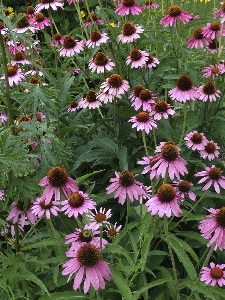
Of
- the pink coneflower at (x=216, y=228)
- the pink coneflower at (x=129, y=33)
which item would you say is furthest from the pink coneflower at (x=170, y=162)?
the pink coneflower at (x=129, y=33)

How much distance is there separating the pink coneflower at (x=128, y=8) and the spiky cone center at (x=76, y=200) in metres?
1.17

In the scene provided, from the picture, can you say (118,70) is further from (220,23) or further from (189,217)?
(189,217)

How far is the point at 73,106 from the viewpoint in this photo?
85.5 inches

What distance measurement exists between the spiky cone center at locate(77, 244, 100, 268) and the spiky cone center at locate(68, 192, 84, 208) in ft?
0.63

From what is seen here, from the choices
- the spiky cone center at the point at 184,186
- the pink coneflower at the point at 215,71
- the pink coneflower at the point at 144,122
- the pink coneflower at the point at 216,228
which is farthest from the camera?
the pink coneflower at the point at 215,71

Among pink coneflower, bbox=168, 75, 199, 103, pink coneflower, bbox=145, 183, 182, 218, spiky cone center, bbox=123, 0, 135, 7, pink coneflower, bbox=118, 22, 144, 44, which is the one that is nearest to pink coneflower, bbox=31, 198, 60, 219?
pink coneflower, bbox=145, 183, 182, 218

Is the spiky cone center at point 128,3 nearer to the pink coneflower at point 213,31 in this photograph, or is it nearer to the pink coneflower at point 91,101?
the pink coneflower at point 213,31

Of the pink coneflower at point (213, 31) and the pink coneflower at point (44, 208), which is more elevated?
the pink coneflower at point (213, 31)

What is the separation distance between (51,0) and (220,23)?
0.79 metres

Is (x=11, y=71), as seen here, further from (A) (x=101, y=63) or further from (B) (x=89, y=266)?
(B) (x=89, y=266)

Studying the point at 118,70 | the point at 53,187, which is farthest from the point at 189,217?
the point at 118,70

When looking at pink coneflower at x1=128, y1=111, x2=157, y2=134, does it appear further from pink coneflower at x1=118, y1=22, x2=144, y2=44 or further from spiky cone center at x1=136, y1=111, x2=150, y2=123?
pink coneflower at x1=118, y1=22, x2=144, y2=44

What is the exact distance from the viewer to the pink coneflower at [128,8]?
2.16 m

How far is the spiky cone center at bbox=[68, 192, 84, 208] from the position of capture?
1.25 meters
